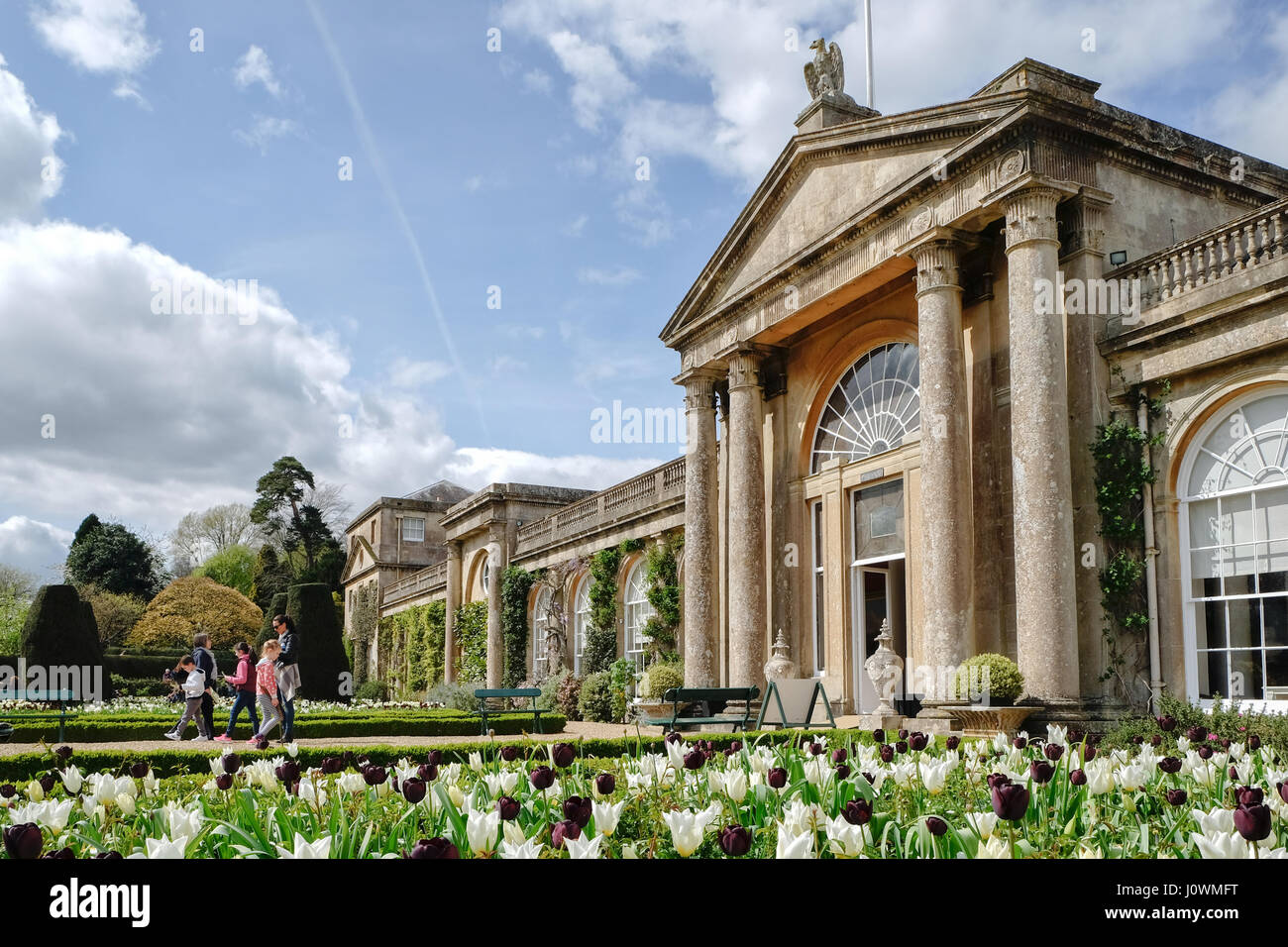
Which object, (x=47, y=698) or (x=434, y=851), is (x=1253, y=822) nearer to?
(x=434, y=851)

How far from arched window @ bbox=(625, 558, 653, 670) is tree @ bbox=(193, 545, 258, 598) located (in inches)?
1648

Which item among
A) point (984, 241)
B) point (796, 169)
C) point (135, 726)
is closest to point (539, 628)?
point (135, 726)

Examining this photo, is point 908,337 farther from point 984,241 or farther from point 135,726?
point 135,726

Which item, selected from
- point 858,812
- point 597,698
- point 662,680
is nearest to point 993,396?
point 662,680

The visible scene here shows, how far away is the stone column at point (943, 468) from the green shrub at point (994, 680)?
630mm

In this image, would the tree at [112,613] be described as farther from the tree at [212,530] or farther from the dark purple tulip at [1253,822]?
the dark purple tulip at [1253,822]

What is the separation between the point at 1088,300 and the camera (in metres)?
13.2

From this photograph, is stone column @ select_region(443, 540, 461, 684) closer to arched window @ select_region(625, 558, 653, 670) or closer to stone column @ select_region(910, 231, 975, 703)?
arched window @ select_region(625, 558, 653, 670)

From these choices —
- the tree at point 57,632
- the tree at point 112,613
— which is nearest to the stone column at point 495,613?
the tree at point 57,632

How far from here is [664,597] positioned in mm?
22844

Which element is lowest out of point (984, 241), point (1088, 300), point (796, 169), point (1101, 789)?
point (1101, 789)

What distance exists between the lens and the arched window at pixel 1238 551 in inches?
456
